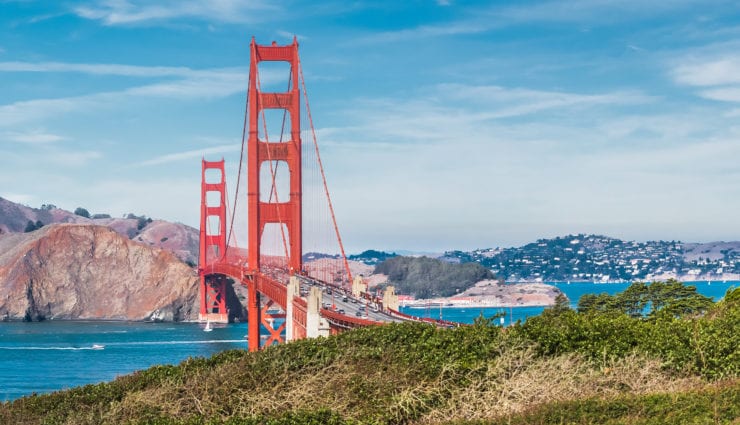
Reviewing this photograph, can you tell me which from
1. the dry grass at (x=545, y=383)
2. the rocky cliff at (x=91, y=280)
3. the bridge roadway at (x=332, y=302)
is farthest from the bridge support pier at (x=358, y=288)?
the rocky cliff at (x=91, y=280)

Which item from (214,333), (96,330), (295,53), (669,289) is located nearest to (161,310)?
(96,330)

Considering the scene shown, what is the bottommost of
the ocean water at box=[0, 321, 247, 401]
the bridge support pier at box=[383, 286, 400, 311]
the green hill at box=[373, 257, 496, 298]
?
the ocean water at box=[0, 321, 247, 401]

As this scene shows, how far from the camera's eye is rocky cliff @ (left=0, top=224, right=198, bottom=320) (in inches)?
5002

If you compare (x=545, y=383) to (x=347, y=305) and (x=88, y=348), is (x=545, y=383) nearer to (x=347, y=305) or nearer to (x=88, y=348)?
(x=347, y=305)

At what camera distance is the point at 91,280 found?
133625 mm

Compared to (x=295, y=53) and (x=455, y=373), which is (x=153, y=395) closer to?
(x=455, y=373)

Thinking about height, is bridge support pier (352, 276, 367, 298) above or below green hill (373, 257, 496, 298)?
above

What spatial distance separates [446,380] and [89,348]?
7143 centimetres

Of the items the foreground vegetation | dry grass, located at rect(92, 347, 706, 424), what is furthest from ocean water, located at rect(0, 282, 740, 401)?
dry grass, located at rect(92, 347, 706, 424)

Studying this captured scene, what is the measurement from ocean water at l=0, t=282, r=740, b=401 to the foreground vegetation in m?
24.2

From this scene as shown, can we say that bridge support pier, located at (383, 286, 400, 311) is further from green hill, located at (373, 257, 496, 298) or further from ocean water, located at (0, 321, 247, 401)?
green hill, located at (373, 257, 496, 298)

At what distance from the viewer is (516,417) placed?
43.7ft

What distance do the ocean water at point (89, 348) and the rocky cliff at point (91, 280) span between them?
5085mm

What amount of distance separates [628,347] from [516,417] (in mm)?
5557
